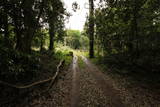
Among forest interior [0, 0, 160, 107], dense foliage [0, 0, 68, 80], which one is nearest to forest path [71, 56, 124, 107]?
forest interior [0, 0, 160, 107]

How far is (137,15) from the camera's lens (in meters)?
6.91

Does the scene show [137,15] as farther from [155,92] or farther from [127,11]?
[155,92]

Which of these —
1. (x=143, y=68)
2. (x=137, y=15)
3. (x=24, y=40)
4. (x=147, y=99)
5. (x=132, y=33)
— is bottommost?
(x=147, y=99)

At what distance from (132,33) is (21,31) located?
8.68 m

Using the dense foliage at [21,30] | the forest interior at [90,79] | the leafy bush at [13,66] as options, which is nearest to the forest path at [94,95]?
the forest interior at [90,79]

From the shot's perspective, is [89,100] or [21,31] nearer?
[89,100]

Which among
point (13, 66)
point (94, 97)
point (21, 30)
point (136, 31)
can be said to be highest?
point (21, 30)

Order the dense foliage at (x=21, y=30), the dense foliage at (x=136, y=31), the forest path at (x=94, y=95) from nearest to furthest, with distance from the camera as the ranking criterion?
the forest path at (x=94, y=95) → the dense foliage at (x=21, y=30) → the dense foliage at (x=136, y=31)

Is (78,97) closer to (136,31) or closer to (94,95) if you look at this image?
(94,95)

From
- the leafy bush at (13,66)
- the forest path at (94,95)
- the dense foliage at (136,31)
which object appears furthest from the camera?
the dense foliage at (136,31)

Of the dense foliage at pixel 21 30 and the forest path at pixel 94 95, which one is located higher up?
the dense foliage at pixel 21 30

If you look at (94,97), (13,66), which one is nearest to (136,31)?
(94,97)

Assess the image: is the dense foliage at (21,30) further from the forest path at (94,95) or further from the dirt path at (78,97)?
the forest path at (94,95)

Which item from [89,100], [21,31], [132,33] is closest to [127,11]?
[132,33]
